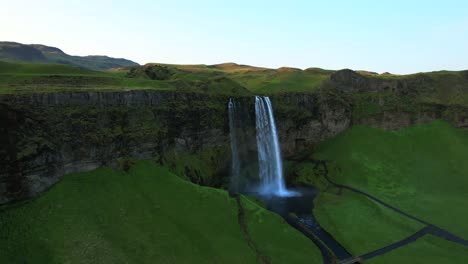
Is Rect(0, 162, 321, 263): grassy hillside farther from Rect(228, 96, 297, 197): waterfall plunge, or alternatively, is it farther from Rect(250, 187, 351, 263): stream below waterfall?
Rect(228, 96, 297, 197): waterfall plunge

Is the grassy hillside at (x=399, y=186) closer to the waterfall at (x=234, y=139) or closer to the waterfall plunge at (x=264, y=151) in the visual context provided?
the waterfall plunge at (x=264, y=151)

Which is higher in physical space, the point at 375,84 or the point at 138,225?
the point at 375,84

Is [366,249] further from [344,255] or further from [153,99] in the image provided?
[153,99]

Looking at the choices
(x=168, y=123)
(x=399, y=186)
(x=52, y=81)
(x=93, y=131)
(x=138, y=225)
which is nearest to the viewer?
(x=138, y=225)

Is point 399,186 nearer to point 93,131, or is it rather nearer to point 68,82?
point 93,131

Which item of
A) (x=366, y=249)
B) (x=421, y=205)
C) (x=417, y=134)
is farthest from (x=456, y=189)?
(x=366, y=249)

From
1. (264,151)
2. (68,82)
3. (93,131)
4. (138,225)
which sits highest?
(68,82)

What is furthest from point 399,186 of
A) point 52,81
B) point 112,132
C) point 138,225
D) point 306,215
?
point 52,81
